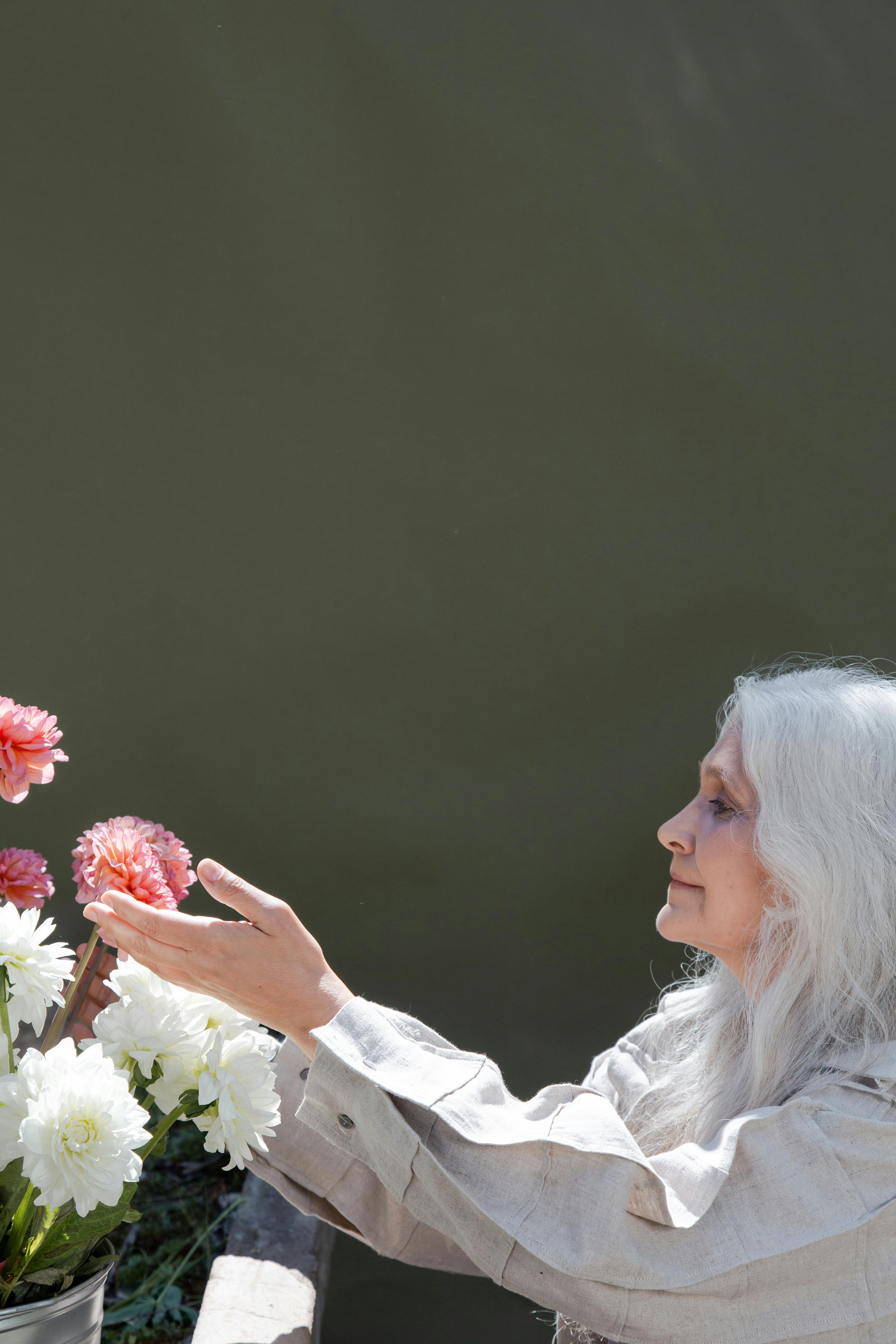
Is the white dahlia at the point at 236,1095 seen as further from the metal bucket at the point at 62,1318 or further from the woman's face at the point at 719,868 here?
the woman's face at the point at 719,868

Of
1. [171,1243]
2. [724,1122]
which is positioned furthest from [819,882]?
[171,1243]

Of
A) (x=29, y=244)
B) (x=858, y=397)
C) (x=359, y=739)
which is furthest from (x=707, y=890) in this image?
(x=29, y=244)

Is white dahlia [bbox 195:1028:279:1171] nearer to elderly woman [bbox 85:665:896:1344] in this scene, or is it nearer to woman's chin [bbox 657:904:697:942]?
elderly woman [bbox 85:665:896:1344]

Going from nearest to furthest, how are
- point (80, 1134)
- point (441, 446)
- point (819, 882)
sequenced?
point (80, 1134) → point (819, 882) → point (441, 446)

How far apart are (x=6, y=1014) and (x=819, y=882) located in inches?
39.3

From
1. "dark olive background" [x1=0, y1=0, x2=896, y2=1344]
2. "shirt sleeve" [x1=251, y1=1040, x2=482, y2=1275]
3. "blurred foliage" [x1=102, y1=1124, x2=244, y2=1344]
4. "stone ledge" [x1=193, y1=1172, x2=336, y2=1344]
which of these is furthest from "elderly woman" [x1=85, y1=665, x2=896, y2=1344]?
"dark olive background" [x1=0, y1=0, x2=896, y2=1344]

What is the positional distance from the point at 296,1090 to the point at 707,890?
0.68 metres

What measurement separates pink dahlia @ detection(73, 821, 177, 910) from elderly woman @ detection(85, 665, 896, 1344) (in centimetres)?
2

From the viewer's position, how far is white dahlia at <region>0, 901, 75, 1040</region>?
1021 millimetres

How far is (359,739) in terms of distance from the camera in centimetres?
267

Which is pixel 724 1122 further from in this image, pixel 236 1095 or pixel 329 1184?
pixel 236 1095

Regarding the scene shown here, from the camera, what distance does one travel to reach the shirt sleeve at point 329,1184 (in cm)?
165

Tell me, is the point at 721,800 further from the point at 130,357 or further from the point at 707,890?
the point at 130,357

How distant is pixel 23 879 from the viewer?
3.89 ft
